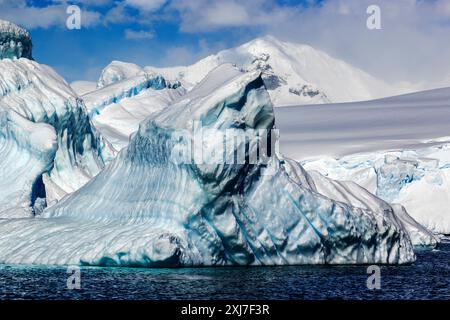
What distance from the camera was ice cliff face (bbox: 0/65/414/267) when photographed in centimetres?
3444

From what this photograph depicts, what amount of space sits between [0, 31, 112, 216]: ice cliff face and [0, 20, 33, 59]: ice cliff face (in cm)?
33

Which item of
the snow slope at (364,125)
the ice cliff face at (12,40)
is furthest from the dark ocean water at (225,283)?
the snow slope at (364,125)

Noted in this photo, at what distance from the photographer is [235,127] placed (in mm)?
35188

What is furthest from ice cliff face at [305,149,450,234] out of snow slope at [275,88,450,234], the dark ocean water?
the dark ocean water

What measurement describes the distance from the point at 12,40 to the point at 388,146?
176 feet

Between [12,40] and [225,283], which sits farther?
[12,40]

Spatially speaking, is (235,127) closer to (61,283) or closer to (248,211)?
(248,211)

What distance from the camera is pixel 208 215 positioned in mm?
34750

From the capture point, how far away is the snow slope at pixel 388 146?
214ft

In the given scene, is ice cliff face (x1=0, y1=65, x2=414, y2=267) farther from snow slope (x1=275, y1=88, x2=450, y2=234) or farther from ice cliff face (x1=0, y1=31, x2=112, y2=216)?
snow slope (x1=275, y1=88, x2=450, y2=234)

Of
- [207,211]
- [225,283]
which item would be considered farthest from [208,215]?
[225,283]

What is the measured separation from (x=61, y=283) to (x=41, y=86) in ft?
85.8

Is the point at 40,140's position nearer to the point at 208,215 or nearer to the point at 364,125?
the point at 208,215

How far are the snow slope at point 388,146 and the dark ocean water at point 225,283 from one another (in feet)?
94.5
